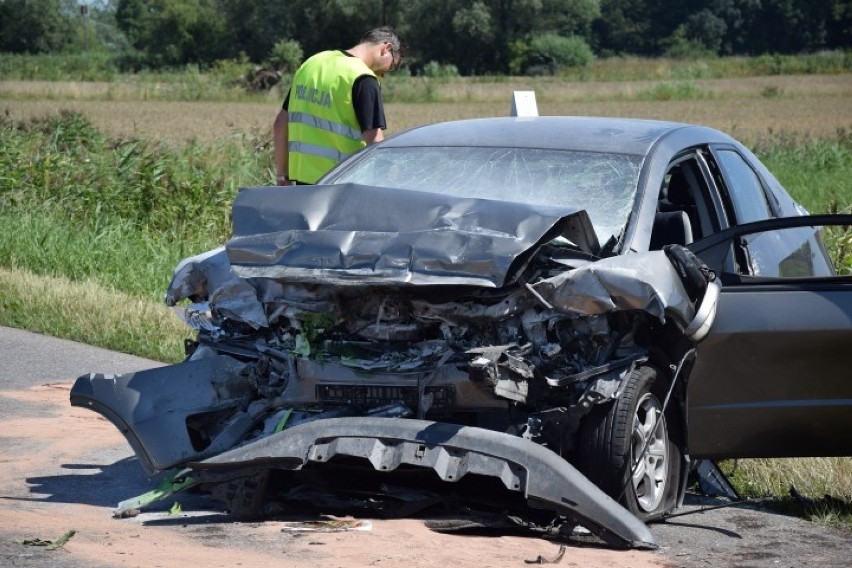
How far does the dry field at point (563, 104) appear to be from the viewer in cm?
3716

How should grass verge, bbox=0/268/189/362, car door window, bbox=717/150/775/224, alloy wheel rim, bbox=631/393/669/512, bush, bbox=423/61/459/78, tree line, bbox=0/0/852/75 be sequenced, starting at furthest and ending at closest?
tree line, bbox=0/0/852/75
bush, bbox=423/61/459/78
grass verge, bbox=0/268/189/362
car door window, bbox=717/150/775/224
alloy wheel rim, bbox=631/393/669/512

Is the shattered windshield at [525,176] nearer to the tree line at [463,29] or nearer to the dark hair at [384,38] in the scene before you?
the dark hair at [384,38]

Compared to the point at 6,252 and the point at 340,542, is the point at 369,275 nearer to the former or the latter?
the point at 340,542

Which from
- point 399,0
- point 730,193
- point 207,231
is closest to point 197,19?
point 399,0

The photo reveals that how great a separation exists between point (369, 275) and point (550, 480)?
105cm

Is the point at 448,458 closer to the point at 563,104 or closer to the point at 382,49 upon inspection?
the point at 382,49

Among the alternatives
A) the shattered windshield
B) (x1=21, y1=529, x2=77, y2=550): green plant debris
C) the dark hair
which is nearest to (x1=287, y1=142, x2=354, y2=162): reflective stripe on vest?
the dark hair

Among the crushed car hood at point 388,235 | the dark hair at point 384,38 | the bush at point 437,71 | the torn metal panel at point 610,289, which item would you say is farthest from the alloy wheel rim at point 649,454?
the bush at point 437,71

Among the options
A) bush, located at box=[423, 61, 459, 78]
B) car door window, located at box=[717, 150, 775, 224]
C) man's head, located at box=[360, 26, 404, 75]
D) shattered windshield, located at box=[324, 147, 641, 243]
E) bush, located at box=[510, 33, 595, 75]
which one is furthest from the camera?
bush, located at box=[510, 33, 595, 75]

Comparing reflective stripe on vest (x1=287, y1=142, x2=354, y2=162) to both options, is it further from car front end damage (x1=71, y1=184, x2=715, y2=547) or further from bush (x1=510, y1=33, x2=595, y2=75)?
bush (x1=510, y1=33, x2=595, y2=75)

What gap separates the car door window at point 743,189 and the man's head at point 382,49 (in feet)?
7.58

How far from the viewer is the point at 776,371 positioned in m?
5.48

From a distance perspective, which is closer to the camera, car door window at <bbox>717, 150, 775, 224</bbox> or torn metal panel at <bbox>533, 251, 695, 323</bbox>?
torn metal panel at <bbox>533, 251, 695, 323</bbox>

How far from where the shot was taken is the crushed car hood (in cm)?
514
